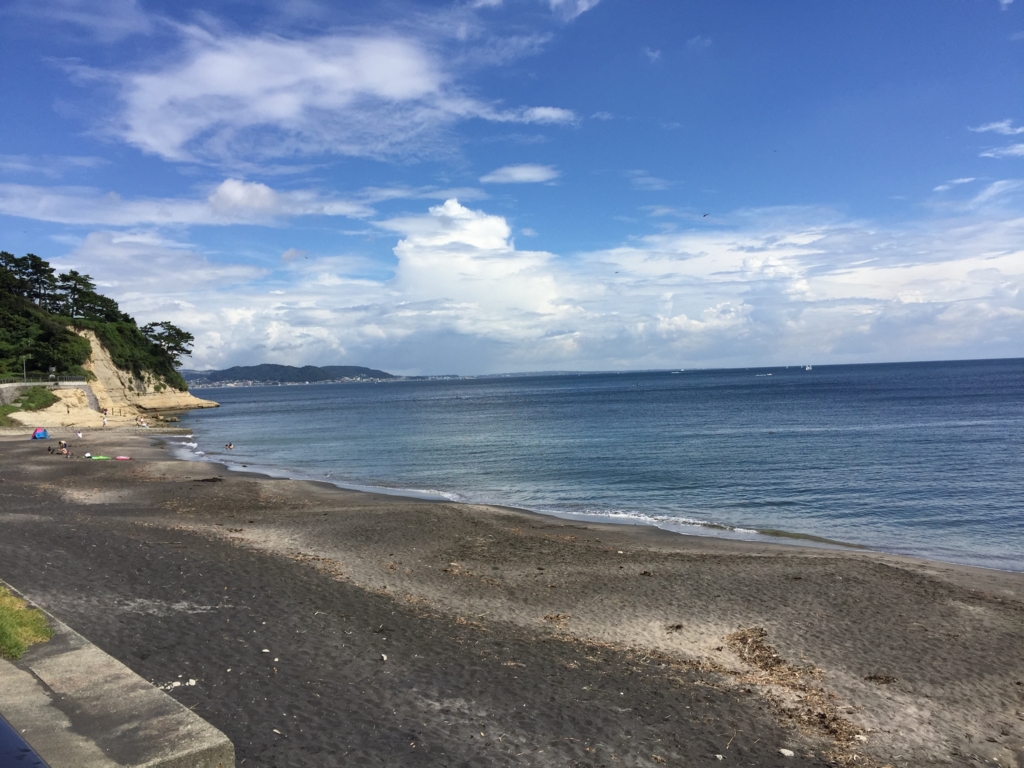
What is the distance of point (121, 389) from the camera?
87.2m

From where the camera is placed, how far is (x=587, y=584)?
14.5 m

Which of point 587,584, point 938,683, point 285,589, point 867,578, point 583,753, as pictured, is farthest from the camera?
point 867,578

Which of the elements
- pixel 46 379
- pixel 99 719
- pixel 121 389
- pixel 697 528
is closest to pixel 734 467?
pixel 697 528

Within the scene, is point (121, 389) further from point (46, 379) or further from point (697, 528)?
point (697, 528)

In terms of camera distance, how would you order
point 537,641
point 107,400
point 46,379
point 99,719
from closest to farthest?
point 99,719
point 537,641
point 46,379
point 107,400

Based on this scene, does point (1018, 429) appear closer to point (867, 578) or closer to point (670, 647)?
point (867, 578)

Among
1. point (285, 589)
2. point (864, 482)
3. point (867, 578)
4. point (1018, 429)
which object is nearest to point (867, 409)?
point (1018, 429)

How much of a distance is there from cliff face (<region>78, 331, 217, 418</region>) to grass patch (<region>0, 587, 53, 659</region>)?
7924 centimetres

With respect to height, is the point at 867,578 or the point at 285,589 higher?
the point at 285,589

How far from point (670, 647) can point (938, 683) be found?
388 centimetres

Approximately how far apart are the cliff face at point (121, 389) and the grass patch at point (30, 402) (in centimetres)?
1723

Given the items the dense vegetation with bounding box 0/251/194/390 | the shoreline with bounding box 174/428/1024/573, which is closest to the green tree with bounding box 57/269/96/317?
the dense vegetation with bounding box 0/251/194/390

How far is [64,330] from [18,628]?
272 ft

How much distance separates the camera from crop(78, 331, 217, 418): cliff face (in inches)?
3174
